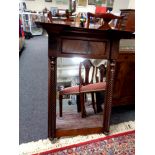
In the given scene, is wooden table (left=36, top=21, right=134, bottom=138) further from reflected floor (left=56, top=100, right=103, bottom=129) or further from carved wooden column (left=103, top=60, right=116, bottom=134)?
reflected floor (left=56, top=100, right=103, bottom=129)

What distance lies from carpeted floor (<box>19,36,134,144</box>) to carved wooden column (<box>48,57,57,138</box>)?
0.17 m

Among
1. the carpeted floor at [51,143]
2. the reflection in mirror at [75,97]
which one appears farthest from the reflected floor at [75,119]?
the carpeted floor at [51,143]

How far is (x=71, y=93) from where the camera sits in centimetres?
174

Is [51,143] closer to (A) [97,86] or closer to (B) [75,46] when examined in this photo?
(A) [97,86]

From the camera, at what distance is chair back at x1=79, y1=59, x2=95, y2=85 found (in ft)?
5.57

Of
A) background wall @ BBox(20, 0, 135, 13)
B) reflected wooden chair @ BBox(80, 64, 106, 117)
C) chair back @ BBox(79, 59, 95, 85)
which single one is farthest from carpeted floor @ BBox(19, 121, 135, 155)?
background wall @ BBox(20, 0, 135, 13)

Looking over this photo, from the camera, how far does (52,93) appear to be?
152cm

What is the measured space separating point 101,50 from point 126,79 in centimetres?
64

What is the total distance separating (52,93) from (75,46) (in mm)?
428

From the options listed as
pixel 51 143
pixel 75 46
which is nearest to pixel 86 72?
pixel 75 46
